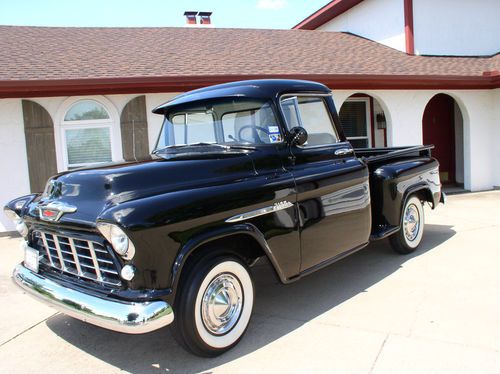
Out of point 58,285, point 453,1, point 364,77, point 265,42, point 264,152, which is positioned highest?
point 453,1

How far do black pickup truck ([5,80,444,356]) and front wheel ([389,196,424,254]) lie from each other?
1.12 metres

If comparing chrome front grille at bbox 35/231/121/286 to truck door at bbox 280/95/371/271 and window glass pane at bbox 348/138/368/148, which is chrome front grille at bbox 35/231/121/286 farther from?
window glass pane at bbox 348/138/368/148

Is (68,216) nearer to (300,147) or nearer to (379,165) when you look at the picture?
A: (300,147)

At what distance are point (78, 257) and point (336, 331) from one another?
2006 millimetres

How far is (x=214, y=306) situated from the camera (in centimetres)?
308

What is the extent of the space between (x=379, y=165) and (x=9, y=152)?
6.47 metres

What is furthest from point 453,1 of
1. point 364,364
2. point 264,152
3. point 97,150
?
point 364,364

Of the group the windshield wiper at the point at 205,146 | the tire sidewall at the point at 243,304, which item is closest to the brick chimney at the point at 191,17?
the windshield wiper at the point at 205,146

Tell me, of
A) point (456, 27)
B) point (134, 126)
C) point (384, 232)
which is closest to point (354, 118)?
point (456, 27)

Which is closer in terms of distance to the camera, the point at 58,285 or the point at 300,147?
the point at 58,285

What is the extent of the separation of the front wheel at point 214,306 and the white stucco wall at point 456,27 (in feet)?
35.8

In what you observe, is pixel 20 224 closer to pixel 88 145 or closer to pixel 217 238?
pixel 217 238

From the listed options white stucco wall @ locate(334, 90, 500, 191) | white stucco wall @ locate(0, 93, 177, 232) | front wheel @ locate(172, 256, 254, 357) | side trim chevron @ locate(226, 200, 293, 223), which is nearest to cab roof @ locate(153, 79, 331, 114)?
side trim chevron @ locate(226, 200, 293, 223)

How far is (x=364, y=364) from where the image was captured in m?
2.96
